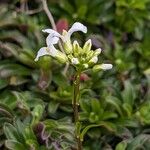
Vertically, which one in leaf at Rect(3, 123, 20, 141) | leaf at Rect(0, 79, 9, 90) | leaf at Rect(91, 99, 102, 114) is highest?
leaf at Rect(0, 79, 9, 90)

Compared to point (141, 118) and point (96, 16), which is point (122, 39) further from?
point (141, 118)

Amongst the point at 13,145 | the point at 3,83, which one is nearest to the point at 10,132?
the point at 13,145

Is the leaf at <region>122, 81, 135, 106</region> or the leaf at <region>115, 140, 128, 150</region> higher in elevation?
the leaf at <region>122, 81, 135, 106</region>

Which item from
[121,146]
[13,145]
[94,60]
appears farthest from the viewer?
[121,146]

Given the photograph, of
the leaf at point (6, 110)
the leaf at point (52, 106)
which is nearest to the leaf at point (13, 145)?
the leaf at point (6, 110)

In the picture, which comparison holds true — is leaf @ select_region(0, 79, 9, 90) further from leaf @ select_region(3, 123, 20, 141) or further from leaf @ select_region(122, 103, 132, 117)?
leaf @ select_region(122, 103, 132, 117)

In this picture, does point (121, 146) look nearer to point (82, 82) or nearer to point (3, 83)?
point (82, 82)

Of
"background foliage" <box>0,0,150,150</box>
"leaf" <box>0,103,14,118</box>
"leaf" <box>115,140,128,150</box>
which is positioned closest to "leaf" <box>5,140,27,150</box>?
"background foliage" <box>0,0,150,150</box>

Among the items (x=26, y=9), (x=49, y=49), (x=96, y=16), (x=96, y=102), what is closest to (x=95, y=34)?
(x=96, y=16)
